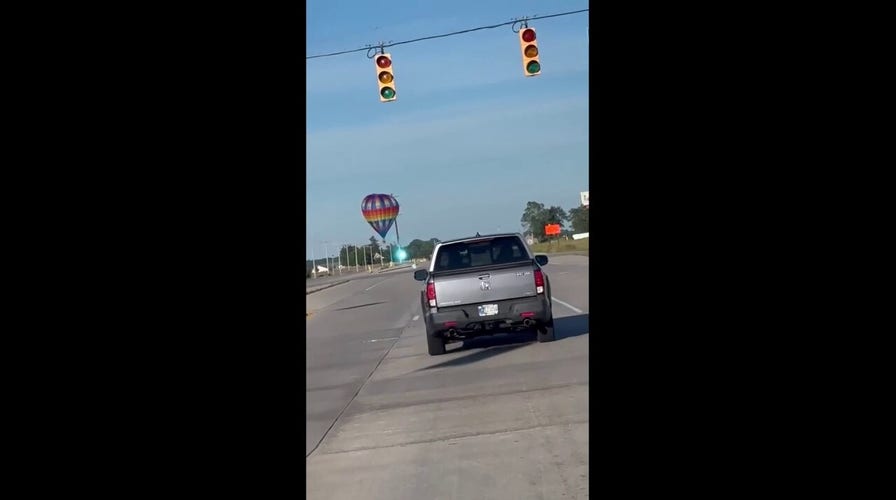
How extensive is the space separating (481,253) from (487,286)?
3.15 ft

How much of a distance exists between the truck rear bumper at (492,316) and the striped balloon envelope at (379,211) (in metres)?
40.1

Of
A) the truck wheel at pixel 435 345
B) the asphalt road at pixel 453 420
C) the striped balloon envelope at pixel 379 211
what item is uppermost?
the striped balloon envelope at pixel 379 211

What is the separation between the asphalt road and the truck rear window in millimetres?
1385

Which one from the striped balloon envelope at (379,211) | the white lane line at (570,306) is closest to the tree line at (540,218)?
the striped balloon envelope at (379,211)

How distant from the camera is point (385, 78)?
18531 millimetres

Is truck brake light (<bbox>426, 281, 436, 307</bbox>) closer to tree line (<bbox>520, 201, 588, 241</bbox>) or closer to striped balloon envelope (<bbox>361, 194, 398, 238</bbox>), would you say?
striped balloon envelope (<bbox>361, 194, 398, 238</bbox>)

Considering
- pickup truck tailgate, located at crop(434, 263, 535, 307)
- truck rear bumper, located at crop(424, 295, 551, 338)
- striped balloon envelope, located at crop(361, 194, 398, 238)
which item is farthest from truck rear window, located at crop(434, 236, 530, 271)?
striped balloon envelope, located at crop(361, 194, 398, 238)

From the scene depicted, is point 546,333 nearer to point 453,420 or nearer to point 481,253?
point 481,253

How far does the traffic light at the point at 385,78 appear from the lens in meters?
18.5

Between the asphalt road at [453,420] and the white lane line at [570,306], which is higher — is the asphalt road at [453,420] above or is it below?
below

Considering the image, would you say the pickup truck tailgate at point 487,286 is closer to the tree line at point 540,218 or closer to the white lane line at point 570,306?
the white lane line at point 570,306
